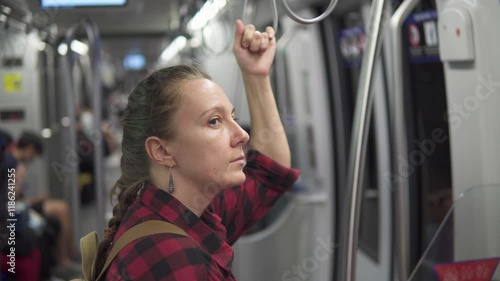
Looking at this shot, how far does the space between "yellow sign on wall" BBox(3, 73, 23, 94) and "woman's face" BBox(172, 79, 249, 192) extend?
6.75ft

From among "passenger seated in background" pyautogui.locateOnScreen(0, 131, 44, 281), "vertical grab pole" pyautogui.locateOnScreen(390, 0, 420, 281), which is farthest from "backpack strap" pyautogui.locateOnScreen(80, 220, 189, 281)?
"vertical grab pole" pyautogui.locateOnScreen(390, 0, 420, 281)

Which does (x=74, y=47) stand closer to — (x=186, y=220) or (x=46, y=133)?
(x=46, y=133)

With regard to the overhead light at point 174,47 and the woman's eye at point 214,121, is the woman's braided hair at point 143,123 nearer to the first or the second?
the woman's eye at point 214,121

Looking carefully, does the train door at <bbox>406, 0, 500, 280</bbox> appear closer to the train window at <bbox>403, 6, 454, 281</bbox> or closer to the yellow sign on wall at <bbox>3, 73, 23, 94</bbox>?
the train window at <bbox>403, 6, 454, 281</bbox>

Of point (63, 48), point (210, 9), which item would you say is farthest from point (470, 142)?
point (63, 48)

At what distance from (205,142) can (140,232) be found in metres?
0.24

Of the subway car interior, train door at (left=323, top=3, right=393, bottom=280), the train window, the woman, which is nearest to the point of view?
the woman

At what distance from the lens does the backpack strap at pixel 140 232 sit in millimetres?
1335

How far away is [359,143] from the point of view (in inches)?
69.9

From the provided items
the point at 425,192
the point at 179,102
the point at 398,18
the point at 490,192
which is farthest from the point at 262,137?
the point at 425,192

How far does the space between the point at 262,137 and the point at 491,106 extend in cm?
86

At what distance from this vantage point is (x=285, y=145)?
189 cm

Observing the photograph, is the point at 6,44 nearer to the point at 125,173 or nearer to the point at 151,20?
the point at 151,20

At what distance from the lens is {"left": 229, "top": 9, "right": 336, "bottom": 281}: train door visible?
4.71 meters
